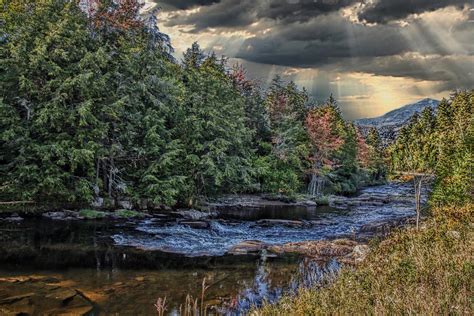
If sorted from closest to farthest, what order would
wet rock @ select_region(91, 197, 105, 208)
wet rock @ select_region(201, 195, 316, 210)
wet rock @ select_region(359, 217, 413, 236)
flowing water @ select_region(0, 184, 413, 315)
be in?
flowing water @ select_region(0, 184, 413, 315) < wet rock @ select_region(359, 217, 413, 236) < wet rock @ select_region(91, 197, 105, 208) < wet rock @ select_region(201, 195, 316, 210)

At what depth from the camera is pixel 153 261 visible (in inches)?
540

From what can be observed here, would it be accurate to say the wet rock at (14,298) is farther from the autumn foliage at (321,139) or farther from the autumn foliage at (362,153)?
the autumn foliage at (362,153)

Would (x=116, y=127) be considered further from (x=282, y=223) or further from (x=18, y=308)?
(x=18, y=308)

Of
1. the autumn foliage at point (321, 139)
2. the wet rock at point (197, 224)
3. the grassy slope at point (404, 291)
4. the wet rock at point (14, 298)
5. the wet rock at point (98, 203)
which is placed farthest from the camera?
the autumn foliage at point (321, 139)

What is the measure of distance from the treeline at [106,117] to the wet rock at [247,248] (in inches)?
430

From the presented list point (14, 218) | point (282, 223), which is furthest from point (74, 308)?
point (282, 223)

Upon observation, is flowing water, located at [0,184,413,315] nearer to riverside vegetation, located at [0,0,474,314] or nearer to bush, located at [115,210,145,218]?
bush, located at [115,210,145,218]

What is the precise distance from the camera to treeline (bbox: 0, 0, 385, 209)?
2305 centimetres

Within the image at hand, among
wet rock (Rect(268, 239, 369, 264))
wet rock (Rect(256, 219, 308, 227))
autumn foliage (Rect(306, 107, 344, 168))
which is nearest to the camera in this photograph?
wet rock (Rect(268, 239, 369, 264))

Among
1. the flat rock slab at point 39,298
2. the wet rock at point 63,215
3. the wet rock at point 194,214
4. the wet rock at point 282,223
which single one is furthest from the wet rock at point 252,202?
the flat rock slab at point 39,298

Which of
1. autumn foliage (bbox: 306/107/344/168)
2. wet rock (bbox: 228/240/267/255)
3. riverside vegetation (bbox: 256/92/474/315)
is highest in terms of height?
autumn foliage (bbox: 306/107/344/168)

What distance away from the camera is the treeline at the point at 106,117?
907 inches

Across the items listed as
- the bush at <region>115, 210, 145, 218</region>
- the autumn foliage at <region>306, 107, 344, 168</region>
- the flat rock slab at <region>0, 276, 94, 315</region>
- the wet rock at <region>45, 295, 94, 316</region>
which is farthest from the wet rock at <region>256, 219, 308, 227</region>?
the autumn foliage at <region>306, 107, 344, 168</region>

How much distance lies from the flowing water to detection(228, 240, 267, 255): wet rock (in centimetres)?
44
